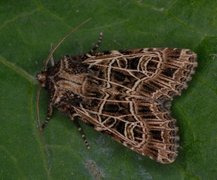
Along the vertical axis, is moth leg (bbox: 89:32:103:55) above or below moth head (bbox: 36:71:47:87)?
above

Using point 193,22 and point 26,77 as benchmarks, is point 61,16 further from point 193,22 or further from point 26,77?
point 193,22

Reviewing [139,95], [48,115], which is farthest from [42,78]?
[139,95]

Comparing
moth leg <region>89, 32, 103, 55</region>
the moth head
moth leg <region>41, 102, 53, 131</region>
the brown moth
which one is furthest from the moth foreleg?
moth leg <region>89, 32, 103, 55</region>

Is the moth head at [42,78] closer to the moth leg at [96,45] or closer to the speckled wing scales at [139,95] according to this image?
the speckled wing scales at [139,95]

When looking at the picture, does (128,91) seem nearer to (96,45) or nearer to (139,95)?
(139,95)

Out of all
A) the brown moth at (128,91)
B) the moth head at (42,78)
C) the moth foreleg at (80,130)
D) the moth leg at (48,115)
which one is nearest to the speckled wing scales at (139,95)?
the brown moth at (128,91)

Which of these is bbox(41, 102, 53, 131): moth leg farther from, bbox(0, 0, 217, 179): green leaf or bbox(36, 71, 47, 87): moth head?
bbox(36, 71, 47, 87): moth head

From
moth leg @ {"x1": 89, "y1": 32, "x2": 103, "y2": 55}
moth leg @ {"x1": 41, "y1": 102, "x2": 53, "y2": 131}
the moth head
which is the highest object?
moth leg @ {"x1": 89, "y1": 32, "x2": 103, "y2": 55}
